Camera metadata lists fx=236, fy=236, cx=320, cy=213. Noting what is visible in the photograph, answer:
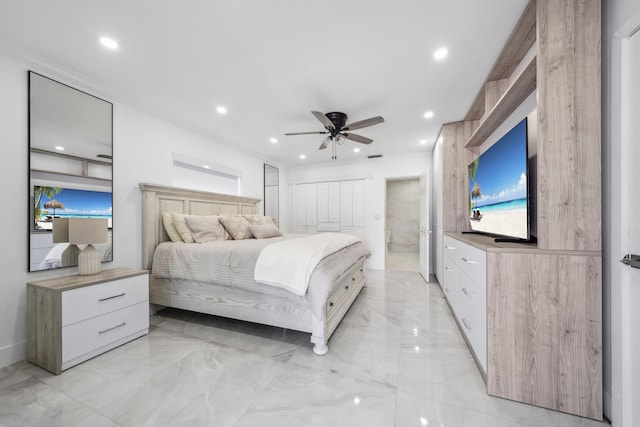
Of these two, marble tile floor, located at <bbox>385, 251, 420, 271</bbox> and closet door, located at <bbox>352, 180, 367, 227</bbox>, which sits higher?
closet door, located at <bbox>352, 180, 367, 227</bbox>

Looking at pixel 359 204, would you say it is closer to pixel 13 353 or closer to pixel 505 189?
pixel 505 189

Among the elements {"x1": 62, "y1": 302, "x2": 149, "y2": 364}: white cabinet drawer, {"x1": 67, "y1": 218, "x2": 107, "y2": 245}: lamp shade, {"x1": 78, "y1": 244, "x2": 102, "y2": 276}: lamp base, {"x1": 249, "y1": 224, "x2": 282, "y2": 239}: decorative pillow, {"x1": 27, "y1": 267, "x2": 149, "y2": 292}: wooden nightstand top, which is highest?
{"x1": 67, "y1": 218, "x2": 107, "y2": 245}: lamp shade

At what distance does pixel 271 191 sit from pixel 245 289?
330 cm

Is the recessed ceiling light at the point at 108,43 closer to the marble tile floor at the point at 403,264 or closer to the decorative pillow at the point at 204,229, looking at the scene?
the decorative pillow at the point at 204,229

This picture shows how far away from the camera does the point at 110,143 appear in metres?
2.45

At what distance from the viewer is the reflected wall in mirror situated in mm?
5066

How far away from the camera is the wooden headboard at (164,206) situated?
2709mm

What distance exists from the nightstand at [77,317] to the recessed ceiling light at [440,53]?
3224 mm

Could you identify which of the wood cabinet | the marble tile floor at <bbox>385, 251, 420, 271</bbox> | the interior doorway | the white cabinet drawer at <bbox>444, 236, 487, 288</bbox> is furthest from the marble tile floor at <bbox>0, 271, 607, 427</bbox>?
the interior doorway

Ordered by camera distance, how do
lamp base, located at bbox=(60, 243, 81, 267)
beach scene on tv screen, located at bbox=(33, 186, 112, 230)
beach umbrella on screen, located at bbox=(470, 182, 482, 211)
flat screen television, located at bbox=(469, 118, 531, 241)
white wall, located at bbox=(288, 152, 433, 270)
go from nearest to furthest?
1. flat screen television, located at bbox=(469, 118, 531, 241)
2. beach scene on tv screen, located at bbox=(33, 186, 112, 230)
3. lamp base, located at bbox=(60, 243, 81, 267)
4. beach umbrella on screen, located at bbox=(470, 182, 482, 211)
5. white wall, located at bbox=(288, 152, 433, 270)

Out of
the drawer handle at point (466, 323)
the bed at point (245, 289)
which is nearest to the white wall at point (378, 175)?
the bed at point (245, 289)

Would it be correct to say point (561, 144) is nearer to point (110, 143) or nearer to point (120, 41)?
point (120, 41)

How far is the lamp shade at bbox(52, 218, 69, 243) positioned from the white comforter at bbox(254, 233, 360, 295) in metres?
1.58

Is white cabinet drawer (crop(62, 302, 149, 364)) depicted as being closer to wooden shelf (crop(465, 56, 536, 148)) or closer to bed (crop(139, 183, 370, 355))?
bed (crop(139, 183, 370, 355))
